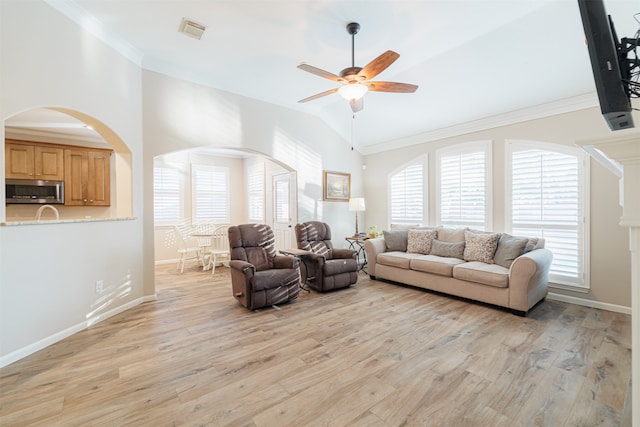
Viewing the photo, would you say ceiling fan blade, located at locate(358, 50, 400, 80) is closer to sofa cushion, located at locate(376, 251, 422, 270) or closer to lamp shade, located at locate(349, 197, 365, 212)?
sofa cushion, located at locate(376, 251, 422, 270)

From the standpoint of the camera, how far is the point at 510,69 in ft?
12.0

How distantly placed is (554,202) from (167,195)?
7493mm

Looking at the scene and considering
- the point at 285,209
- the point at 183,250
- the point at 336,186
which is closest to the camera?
the point at 183,250

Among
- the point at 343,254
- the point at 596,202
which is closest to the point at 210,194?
the point at 343,254

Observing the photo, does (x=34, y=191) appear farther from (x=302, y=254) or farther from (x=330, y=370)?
(x=330, y=370)

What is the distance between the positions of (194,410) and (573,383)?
2752 mm

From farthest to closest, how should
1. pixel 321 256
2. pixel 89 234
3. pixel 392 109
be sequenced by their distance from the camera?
pixel 392 109, pixel 321 256, pixel 89 234

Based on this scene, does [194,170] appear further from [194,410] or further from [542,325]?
[542,325]

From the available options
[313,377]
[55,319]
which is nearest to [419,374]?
[313,377]

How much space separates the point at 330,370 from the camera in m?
2.29

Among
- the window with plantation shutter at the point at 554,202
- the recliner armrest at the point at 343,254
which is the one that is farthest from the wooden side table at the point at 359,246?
the window with plantation shutter at the point at 554,202

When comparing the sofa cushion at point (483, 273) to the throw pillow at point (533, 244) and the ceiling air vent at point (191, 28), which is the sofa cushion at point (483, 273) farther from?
the ceiling air vent at point (191, 28)

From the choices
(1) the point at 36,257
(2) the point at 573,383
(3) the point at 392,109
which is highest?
(3) the point at 392,109

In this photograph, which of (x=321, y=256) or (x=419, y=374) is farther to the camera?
(x=321, y=256)
